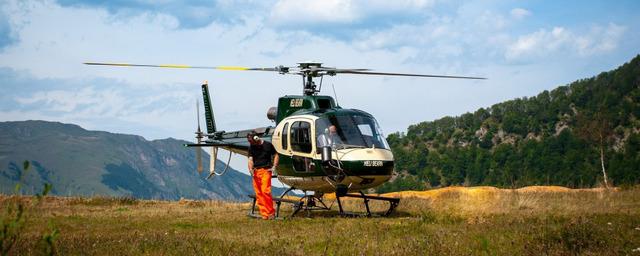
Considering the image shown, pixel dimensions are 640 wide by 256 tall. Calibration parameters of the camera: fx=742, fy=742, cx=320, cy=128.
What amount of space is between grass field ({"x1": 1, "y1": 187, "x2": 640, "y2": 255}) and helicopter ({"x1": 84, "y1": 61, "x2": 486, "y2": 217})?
122 cm

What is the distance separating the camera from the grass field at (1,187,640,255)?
10.4 m

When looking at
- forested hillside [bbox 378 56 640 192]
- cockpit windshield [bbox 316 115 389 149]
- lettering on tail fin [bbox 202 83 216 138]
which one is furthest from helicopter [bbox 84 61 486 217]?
forested hillside [bbox 378 56 640 192]

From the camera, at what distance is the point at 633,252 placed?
9.44 m

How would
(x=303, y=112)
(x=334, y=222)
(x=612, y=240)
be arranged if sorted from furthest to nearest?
(x=303, y=112) → (x=334, y=222) → (x=612, y=240)

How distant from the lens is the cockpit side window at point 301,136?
17.4 m

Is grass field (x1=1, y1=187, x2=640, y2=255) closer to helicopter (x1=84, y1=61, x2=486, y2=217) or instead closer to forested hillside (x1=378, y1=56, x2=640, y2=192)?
helicopter (x1=84, y1=61, x2=486, y2=217)

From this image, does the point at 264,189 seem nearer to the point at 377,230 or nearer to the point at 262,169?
the point at 262,169

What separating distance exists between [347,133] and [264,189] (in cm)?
233

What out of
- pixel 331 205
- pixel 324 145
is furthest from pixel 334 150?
pixel 331 205

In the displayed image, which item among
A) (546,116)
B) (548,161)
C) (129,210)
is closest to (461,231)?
(129,210)

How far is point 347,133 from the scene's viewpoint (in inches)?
671

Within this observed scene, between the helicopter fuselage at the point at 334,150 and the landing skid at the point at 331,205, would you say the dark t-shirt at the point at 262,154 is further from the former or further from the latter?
the landing skid at the point at 331,205

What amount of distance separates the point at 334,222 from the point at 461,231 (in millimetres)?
3554

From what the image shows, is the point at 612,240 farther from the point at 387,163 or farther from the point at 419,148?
the point at 419,148
